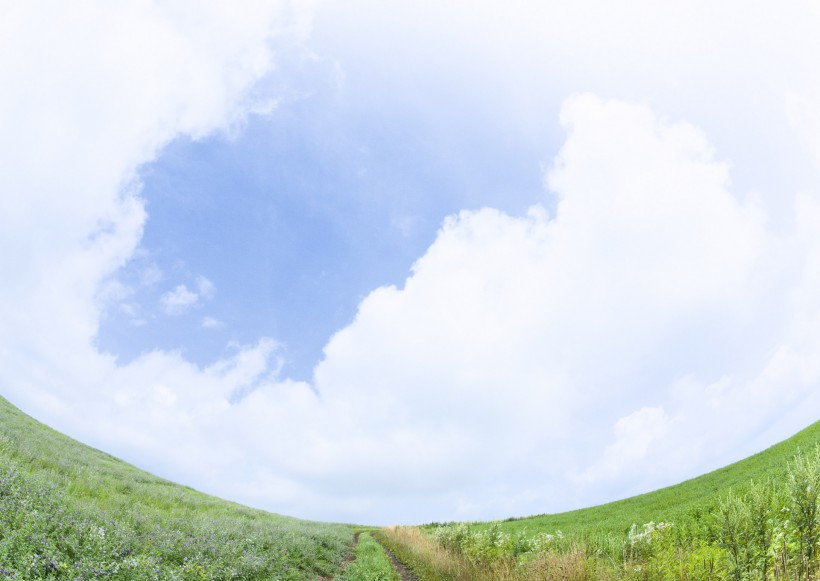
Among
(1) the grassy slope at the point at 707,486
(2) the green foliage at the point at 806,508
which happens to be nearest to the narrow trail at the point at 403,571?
(1) the grassy slope at the point at 707,486

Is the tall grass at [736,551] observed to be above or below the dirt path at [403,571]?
above

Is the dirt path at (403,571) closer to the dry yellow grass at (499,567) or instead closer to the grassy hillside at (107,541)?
the dry yellow grass at (499,567)

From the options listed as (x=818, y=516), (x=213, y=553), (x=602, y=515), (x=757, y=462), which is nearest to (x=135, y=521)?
(x=213, y=553)

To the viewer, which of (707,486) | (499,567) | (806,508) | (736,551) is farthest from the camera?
(707,486)

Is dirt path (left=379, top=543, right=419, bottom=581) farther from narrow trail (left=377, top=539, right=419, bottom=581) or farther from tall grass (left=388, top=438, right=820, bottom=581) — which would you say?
tall grass (left=388, top=438, right=820, bottom=581)

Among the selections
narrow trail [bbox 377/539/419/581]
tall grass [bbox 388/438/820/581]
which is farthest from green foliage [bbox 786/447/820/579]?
narrow trail [bbox 377/539/419/581]

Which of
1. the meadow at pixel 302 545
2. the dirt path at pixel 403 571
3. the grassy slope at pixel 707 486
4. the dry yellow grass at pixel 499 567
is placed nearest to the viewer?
the meadow at pixel 302 545

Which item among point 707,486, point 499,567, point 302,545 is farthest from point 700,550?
point 707,486

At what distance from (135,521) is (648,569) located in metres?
14.4

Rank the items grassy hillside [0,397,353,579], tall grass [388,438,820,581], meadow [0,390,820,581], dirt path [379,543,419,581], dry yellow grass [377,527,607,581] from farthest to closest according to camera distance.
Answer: dirt path [379,543,419,581], dry yellow grass [377,527,607,581], grassy hillside [0,397,353,579], meadow [0,390,820,581], tall grass [388,438,820,581]

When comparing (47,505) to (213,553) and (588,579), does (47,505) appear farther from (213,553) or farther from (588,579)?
(588,579)

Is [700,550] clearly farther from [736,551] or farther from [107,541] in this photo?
[107,541]

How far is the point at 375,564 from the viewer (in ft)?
68.9

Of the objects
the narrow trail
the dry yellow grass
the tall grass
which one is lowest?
the narrow trail
